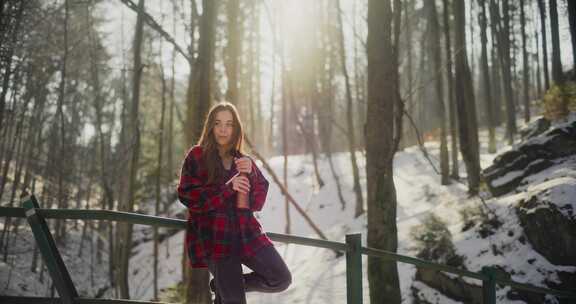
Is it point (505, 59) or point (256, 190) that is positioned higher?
point (505, 59)

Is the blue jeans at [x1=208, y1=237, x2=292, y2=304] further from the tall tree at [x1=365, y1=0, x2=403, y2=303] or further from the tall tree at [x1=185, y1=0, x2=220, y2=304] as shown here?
the tall tree at [x1=185, y1=0, x2=220, y2=304]

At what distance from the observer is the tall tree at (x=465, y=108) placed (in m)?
10.6

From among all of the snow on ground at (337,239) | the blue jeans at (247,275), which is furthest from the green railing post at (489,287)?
the blue jeans at (247,275)

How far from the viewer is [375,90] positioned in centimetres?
477

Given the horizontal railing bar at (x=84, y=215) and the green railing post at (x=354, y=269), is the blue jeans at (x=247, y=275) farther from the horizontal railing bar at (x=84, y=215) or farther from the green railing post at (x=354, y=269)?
the green railing post at (x=354, y=269)

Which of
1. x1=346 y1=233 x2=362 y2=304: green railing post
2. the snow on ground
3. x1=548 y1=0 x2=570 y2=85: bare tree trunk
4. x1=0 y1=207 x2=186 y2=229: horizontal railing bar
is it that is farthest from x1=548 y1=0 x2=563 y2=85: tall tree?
x1=0 y1=207 x2=186 y2=229: horizontal railing bar

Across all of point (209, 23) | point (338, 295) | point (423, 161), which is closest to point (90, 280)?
point (338, 295)

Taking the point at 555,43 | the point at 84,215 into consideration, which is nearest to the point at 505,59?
the point at 555,43

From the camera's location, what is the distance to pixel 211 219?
2344 mm

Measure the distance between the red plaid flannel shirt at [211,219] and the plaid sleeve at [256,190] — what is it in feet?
0.13

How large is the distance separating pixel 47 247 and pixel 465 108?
1095 centimetres

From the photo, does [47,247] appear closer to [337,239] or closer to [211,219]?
[211,219]

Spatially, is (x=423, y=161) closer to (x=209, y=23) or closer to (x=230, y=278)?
(x=209, y=23)

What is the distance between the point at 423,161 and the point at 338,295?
42.4 feet
